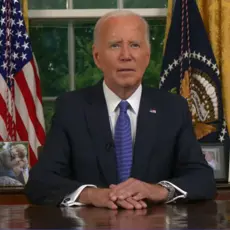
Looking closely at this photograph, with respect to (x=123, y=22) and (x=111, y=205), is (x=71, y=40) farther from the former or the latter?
(x=111, y=205)

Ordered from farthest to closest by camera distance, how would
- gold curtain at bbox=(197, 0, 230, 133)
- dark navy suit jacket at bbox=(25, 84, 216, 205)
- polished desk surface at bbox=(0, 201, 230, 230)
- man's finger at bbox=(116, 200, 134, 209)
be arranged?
gold curtain at bbox=(197, 0, 230, 133)
dark navy suit jacket at bbox=(25, 84, 216, 205)
man's finger at bbox=(116, 200, 134, 209)
polished desk surface at bbox=(0, 201, 230, 230)

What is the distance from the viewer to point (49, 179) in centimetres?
218

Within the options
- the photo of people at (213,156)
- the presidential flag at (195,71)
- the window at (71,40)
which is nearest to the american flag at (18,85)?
the window at (71,40)

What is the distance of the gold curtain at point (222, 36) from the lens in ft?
12.7

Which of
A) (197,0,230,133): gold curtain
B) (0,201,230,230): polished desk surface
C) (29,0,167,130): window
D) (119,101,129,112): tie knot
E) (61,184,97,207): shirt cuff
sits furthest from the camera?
(29,0,167,130): window

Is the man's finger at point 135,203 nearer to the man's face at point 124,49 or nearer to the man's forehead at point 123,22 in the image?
the man's face at point 124,49

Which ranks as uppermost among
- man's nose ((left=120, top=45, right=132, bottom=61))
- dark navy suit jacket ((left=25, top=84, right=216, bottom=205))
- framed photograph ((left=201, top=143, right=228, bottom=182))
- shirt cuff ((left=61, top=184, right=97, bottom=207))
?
man's nose ((left=120, top=45, right=132, bottom=61))

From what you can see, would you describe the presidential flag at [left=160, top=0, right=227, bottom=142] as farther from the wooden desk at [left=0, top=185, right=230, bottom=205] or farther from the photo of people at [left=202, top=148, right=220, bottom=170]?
the wooden desk at [left=0, top=185, right=230, bottom=205]

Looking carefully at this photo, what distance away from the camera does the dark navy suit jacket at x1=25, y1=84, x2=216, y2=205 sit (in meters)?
2.21

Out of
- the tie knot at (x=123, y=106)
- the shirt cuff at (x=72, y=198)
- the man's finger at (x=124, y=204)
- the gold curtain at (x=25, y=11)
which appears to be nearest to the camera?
the man's finger at (x=124, y=204)

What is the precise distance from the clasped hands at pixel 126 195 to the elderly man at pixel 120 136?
0.29 ft

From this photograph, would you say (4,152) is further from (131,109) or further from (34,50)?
(131,109)

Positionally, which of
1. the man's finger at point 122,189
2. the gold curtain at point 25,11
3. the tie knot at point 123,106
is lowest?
the man's finger at point 122,189

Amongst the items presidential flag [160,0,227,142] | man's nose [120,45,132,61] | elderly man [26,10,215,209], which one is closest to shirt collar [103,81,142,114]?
elderly man [26,10,215,209]
